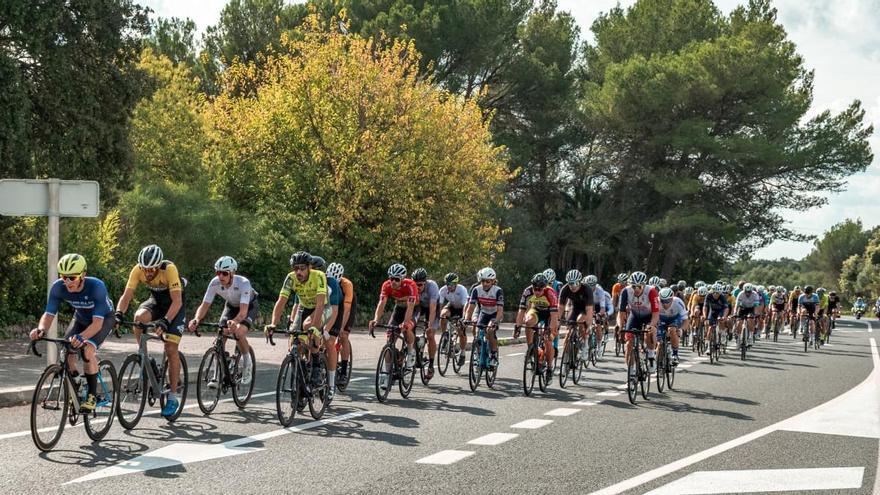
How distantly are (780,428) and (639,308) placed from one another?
156 inches

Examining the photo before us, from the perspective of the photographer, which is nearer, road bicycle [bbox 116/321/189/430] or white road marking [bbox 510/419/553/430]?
road bicycle [bbox 116/321/189/430]

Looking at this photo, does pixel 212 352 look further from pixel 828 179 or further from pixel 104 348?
pixel 828 179

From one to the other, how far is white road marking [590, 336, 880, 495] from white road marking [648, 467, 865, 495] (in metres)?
0.24

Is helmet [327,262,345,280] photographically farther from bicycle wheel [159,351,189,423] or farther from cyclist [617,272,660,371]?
cyclist [617,272,660,371]

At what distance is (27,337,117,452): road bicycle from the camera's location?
8.41 m

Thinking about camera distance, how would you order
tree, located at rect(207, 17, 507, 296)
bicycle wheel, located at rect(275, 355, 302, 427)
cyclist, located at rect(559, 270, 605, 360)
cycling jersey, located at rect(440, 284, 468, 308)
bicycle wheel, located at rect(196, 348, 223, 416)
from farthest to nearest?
tree, located at rect(207, 17, 507, 296)
cycling jersey, located at rect(440, 284, 468, 308)
cyclist, located at rect(559, 270, 605, 360)
bicycle wheel, located at rect(196, 348, 223, 416)
bicycle wheel, located at rect(275, 355, 302, 427)

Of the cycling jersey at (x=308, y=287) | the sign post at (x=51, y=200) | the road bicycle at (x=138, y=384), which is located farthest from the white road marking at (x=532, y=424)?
the sign post at (x=51, y=200)

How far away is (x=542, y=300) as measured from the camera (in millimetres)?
14711

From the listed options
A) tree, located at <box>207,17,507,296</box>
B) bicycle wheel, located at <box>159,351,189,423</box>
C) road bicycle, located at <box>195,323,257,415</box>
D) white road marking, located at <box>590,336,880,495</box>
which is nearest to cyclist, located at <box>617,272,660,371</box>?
white road marking, located at <box>590,336,880,495</box>

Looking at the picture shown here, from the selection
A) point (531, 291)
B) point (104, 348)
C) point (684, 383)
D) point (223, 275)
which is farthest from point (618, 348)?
point (223, 275)

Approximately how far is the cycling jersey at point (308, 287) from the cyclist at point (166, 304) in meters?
1.24

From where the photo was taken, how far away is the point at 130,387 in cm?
995

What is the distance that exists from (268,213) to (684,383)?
1856cm

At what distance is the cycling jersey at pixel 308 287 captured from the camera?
442 inches
